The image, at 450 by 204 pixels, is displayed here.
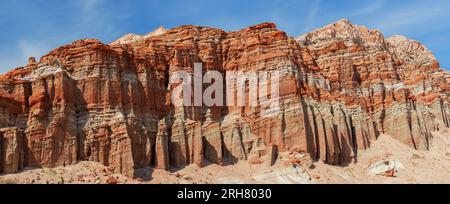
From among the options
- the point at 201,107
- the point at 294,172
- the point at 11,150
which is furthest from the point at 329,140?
the point at 11,150

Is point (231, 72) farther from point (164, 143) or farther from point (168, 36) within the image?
point (164, 143)

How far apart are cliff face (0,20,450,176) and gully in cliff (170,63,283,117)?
0.81 meters

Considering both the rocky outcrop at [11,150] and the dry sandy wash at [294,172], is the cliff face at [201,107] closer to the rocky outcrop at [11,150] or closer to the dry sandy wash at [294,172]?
the rocky outcrop at [11,150]

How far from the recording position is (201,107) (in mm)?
99250

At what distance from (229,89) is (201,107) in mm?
6610

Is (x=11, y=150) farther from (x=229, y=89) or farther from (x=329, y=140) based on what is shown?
(x=329, y=140)

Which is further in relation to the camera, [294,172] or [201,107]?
[201,107]

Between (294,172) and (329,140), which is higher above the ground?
(329,140)

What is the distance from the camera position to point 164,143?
88.0 m

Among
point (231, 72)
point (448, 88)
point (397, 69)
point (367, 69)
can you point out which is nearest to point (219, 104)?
point (231, 72)

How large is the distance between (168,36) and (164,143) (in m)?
23.4

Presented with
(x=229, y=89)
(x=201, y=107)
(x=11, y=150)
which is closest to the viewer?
(x=11, y=150)

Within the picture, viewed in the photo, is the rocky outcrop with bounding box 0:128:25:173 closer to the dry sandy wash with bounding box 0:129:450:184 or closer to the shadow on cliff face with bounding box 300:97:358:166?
the dry sandy wash with bounding box 0:129:450:184

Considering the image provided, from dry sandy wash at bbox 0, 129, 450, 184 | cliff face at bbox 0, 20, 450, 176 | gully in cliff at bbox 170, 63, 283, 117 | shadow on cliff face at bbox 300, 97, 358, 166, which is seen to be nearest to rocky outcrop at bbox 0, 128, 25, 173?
cliff face at bbox 0, 20, 450, 176
